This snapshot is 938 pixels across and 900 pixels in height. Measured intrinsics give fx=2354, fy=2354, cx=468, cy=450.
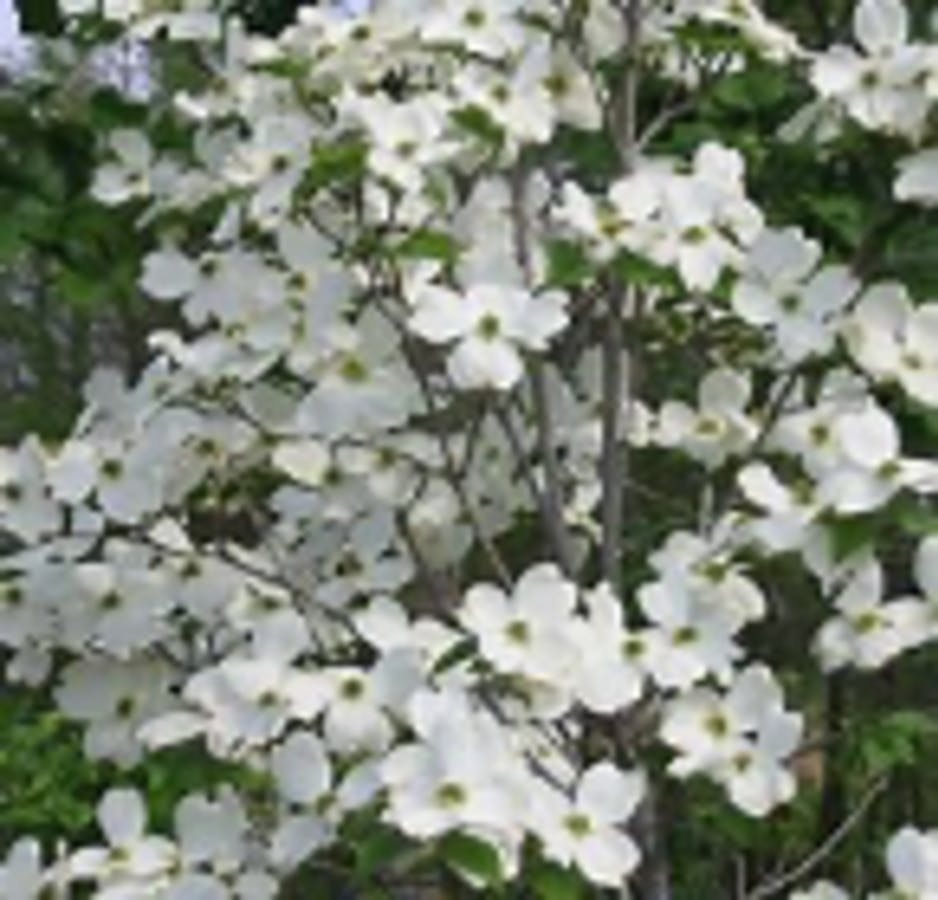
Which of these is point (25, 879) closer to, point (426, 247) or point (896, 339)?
point (426, 247)

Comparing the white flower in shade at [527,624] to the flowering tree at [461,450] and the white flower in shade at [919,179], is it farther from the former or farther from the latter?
the white flower in shade at [919,179]

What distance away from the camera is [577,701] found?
1.78 m

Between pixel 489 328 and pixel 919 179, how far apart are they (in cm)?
35

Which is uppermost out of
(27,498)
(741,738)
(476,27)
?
(476,27)

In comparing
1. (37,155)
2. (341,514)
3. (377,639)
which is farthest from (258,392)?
(37,155)

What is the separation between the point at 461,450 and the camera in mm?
2037

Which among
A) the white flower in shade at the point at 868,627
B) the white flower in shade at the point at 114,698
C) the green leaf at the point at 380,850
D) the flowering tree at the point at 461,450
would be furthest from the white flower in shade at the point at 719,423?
the green leaf at the point at 380,850

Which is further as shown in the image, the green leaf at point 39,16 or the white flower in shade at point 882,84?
the green leaf at point 39,16

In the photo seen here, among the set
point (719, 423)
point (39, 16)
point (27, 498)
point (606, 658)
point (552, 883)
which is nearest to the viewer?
point (552, 883)

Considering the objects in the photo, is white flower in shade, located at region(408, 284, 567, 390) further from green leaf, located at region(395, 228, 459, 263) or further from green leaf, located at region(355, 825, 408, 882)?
green leaf, located at region(355, 825, 408, 882)

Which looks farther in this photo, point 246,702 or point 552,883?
point 246,702

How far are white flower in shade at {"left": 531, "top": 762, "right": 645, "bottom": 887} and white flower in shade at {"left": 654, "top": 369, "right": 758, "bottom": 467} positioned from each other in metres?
0.40

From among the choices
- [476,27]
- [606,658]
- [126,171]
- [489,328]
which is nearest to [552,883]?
[606,658]

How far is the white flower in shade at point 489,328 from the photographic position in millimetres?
1677
